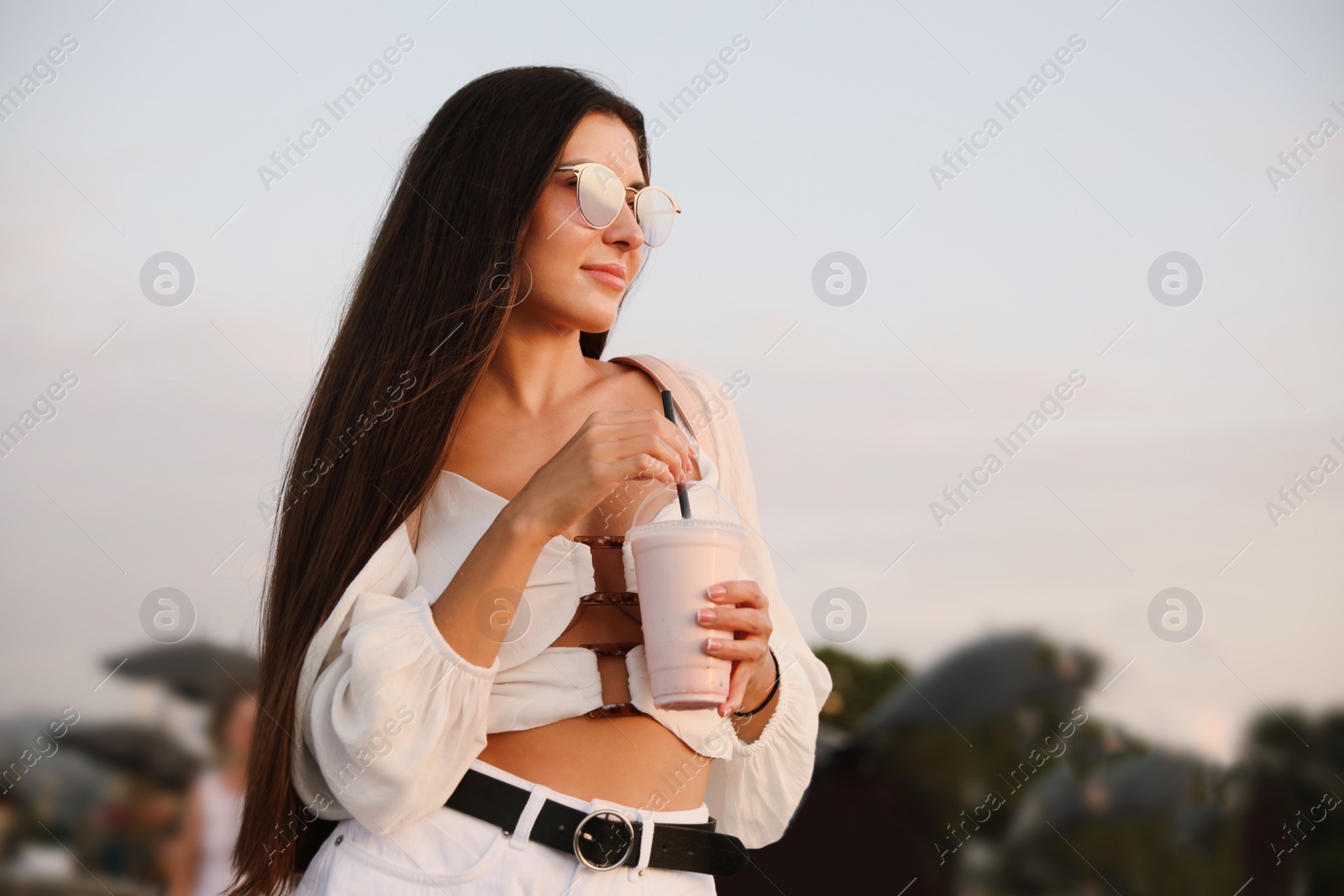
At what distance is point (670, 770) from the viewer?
2111mm

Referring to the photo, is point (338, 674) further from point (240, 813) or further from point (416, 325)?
point (416, 325)

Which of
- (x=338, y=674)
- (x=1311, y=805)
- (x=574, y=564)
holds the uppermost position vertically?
(x=1311, y=805)

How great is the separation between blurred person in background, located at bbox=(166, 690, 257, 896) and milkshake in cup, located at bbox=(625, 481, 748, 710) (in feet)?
15.1

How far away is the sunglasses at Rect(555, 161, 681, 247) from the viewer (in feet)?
7.54

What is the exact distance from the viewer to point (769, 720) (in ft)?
7.45

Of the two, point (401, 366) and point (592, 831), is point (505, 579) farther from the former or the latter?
point (401, 366)

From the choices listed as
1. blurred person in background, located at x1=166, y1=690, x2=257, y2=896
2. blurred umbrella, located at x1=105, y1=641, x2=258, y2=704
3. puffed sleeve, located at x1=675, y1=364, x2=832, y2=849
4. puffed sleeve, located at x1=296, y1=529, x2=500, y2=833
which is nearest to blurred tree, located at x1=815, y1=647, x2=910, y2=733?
blurred person in background, located at x1=166, y1=690, x2=257, y2=896

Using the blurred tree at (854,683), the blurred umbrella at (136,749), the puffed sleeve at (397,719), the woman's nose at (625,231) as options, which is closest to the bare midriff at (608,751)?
the puffed sleeve at (397,719)

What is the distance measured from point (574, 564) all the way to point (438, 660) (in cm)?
36

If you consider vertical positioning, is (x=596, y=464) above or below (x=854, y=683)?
above

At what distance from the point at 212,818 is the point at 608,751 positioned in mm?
5064

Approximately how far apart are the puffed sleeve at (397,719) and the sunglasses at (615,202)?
3.08ft

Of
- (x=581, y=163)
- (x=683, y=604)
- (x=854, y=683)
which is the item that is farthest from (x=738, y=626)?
(x=854, y=683)

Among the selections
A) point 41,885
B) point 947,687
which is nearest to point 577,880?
point 947,687
